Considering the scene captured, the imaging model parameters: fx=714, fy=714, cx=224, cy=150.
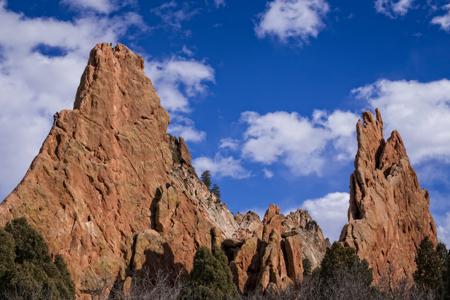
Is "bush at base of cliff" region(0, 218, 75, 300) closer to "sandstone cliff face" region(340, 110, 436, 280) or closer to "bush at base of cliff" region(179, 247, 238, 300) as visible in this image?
"bush at base of cliff" region(179, 247, 238, 300)

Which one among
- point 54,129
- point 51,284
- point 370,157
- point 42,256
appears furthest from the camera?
point 370,157

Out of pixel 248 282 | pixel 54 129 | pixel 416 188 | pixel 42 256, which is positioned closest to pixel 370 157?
pixel 416 188

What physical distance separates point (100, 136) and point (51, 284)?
27.5 m

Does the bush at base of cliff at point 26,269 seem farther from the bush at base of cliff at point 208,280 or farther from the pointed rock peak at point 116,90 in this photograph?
the pointed rock peak at point 116,90

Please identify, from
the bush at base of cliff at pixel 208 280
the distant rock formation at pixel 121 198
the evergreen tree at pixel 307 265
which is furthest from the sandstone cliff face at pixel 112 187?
the evergreen tree at pixel 307 265

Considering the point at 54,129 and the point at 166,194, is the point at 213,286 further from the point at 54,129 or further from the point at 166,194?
the point at 54,129

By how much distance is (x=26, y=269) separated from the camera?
4547 centimetres

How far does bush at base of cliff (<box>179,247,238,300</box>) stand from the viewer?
5619 cm

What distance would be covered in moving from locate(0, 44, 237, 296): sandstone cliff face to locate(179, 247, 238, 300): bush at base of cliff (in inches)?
324

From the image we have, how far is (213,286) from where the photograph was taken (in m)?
59.1

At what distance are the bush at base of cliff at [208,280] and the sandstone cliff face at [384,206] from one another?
22.8 m

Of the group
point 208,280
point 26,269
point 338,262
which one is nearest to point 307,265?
point 338,262

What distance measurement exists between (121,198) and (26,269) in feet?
85.8

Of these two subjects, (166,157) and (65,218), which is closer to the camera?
(65,218)
